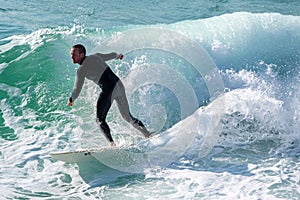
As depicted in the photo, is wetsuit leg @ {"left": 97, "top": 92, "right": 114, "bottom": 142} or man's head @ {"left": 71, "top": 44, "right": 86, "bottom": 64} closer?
man's head @ {"left": 71, "top": 44, "right": 86, "bottom": 64}

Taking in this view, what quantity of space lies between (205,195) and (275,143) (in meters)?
2.29

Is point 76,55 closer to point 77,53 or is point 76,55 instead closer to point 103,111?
point 77,53

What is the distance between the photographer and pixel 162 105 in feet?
31.4

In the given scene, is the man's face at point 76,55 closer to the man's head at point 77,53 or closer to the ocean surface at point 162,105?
the man's head at point 77,53

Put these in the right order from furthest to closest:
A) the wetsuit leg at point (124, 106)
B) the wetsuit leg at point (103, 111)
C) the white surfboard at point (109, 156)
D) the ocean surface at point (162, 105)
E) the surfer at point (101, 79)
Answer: the wetsuit leg at point (124, 106) → the wetsuit leg at point (103, 111) → the surfer at point (101, 79) → the white surfboard at point (109, 156) → the ocean surface at point (162, 105)

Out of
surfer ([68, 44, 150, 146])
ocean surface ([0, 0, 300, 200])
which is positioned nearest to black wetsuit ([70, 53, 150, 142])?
surfer ([68, 44, 150, 146])

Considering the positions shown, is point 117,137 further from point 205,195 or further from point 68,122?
point 205,195

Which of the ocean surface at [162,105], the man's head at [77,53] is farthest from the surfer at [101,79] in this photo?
the ocean surface at [162,105]

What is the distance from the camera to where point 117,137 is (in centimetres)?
812

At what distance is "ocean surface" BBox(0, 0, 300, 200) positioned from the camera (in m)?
6.73

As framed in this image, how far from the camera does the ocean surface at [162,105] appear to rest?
673 centimetres

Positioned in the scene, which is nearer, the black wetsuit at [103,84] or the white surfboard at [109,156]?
the white surfboard at [109,156]

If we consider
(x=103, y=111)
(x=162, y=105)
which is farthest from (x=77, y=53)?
(x=162, y=105)

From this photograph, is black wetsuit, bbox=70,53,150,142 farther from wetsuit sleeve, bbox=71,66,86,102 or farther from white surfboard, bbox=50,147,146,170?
white surfboard, bbox=50,147,146,170
